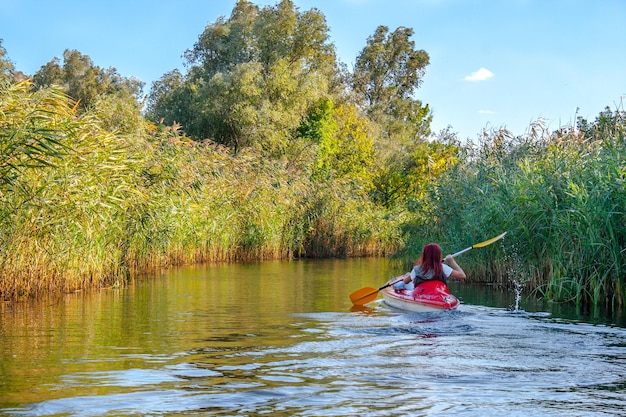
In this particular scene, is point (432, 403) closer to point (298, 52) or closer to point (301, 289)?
point (301, 289)

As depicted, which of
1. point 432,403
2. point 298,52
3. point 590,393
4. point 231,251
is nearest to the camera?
point 432,403

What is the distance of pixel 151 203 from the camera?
15.0 m

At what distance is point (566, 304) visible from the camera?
1193cm

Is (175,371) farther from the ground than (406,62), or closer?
closer

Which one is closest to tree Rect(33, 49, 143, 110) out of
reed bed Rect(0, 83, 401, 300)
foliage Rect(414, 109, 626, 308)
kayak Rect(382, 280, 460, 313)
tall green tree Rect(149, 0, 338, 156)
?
tall green tree Rect(149, 0, 338, 156)

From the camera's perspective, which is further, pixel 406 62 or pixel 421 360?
pixel 406 62

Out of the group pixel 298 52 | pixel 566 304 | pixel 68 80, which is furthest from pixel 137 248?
pixel 68 80

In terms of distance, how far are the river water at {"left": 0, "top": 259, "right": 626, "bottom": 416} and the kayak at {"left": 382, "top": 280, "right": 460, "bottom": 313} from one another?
21cm

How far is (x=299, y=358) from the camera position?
7434 millimetres

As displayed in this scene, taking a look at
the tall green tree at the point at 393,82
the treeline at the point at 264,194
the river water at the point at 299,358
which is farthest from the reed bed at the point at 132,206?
the tall green tree at the point at 393,82

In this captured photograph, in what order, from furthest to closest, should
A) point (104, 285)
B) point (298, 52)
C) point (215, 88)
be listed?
1. point (298, 52)
2. point (215, 88)
3. point (104, 285)

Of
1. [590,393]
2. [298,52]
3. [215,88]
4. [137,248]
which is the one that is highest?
[298,52]

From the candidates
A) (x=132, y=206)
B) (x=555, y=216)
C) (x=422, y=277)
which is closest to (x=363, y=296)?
(x=422, y=277)

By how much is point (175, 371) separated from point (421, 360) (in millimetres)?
2259
